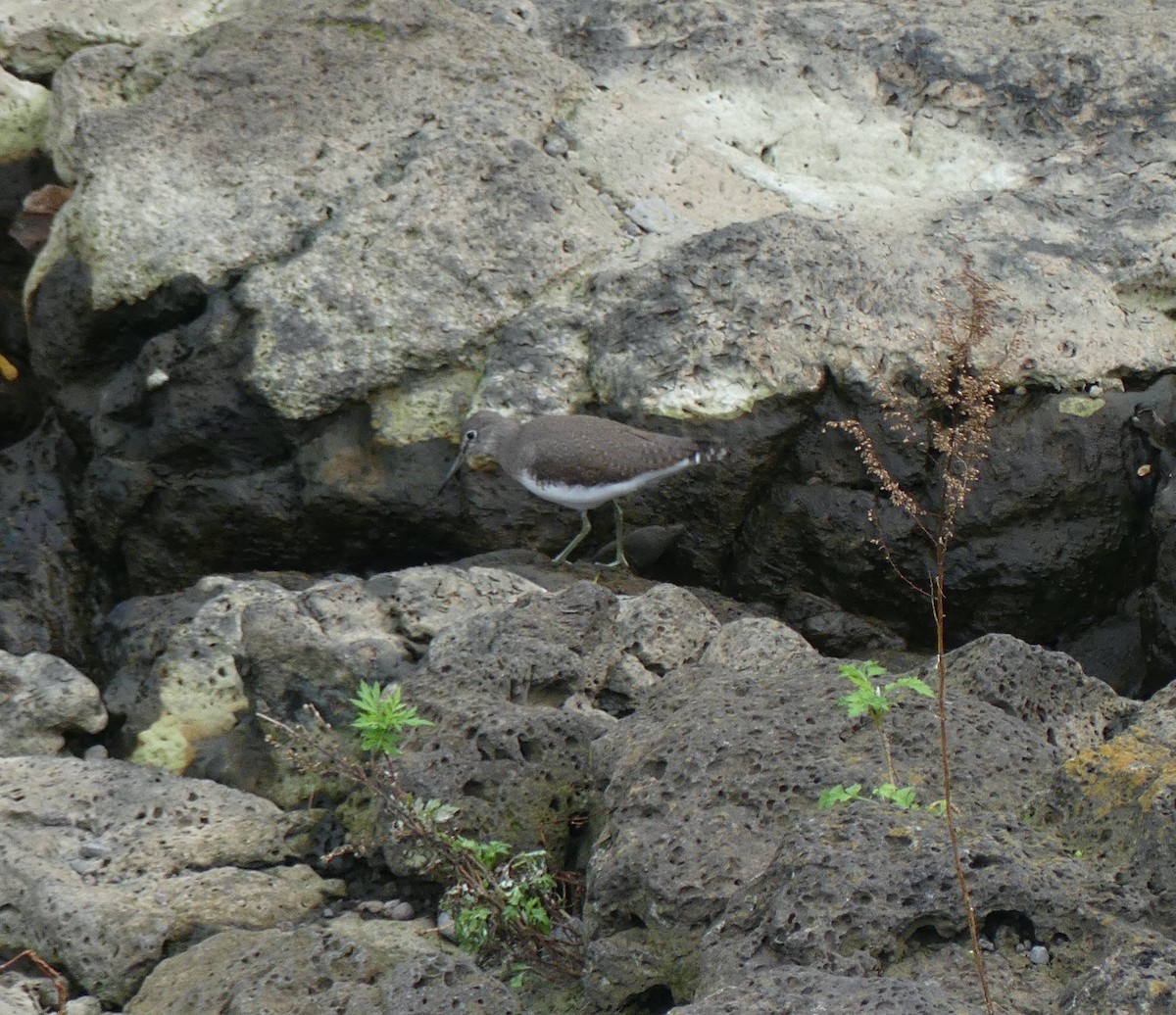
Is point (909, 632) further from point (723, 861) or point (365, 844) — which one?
point (723, 861)

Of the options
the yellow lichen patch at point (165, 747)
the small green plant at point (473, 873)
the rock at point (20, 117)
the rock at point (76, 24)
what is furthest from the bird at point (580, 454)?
the rock at point (20, 117)

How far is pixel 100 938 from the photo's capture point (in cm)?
430

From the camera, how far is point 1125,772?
139 inches

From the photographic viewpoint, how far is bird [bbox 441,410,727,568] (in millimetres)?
7039

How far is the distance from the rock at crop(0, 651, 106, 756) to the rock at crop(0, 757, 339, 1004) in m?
0.52

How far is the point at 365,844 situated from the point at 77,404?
14.2ft

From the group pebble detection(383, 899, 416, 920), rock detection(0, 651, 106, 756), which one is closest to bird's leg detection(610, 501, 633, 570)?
rock detection(0, 651, 106, 756)

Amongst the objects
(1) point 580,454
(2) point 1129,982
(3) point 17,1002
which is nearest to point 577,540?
(1) point 580,454

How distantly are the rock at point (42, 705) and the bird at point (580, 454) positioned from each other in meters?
2.17

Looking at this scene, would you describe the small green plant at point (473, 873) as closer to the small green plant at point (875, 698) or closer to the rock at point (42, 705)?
the small green plant at point (875, 698)

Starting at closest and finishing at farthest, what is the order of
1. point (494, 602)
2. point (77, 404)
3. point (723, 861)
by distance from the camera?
point (723, 861) < point (494, 602) < point (77, 404)

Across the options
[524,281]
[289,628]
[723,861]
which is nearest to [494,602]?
[289,628]

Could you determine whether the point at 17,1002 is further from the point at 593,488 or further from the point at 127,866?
the point at 593,488

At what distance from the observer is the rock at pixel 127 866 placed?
4.32m
